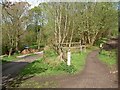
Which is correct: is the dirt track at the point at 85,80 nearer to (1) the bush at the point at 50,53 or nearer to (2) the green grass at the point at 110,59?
(2) the green grass at the point at 110,59

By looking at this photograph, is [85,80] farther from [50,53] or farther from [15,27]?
[15,27]

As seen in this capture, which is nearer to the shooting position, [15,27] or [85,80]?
[85,80]

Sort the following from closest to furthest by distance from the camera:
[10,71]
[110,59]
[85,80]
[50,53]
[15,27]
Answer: [85,80]
[10,71]
[110,59]
[50,53]
[15,27]

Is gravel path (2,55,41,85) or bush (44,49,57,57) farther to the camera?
bush (44,49,57,57)

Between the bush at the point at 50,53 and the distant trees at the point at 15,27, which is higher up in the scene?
the distant trees at the point at 15,27

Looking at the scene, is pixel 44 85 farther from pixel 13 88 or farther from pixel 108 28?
pixel 108 28

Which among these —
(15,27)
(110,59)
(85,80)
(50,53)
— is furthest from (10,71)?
(15,27)

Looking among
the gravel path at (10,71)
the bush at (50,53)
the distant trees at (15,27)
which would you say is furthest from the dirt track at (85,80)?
the distant trees at (15,27)

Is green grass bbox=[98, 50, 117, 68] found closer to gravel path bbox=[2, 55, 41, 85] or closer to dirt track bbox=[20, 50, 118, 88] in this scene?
dirt track bbox=[20, 50, 118, 88]

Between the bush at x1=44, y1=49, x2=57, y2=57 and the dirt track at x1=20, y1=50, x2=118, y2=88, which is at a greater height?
the bush at x1=44, y1=49, x2=57, y2=57

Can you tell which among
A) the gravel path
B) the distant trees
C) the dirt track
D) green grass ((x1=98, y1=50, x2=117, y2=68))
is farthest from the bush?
the distant trees

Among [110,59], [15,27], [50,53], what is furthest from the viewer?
[15,27]

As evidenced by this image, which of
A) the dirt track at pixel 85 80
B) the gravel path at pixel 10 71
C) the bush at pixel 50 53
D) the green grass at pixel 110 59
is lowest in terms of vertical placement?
the gravel path at pixel 10 71

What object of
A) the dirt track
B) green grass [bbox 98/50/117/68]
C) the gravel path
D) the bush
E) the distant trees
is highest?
the distant trees
